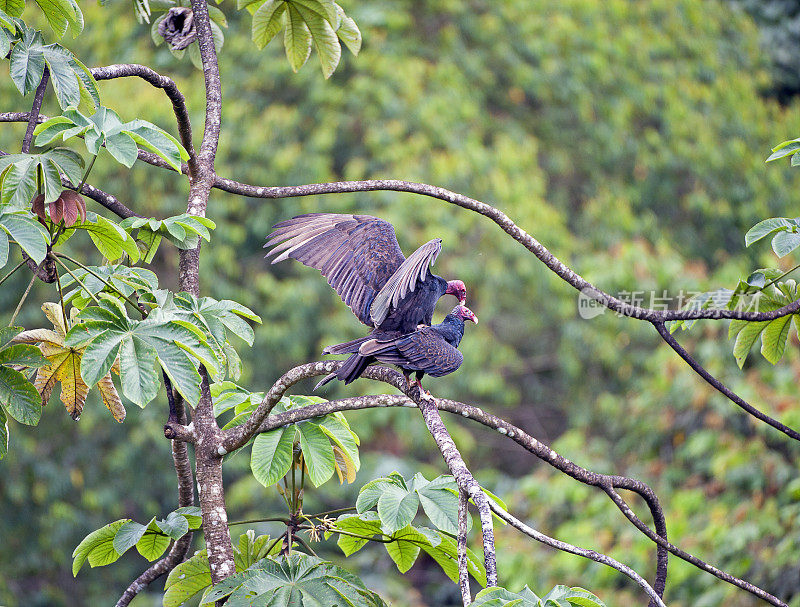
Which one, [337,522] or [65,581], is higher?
[65,581]

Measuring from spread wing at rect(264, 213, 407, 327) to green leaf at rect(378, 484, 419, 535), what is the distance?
68 cm

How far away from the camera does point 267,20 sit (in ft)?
8.51

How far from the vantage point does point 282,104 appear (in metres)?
7.53

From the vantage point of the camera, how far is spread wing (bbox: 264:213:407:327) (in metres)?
2.56

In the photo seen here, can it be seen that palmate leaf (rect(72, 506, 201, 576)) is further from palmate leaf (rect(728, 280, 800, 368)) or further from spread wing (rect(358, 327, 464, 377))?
palmate leaf (rect(728, 280, 800, 368))

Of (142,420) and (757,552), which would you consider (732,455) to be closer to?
(757,552)

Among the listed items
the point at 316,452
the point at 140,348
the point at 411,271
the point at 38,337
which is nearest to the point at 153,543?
the point at 316,452

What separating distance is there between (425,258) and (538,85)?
21.8 ft

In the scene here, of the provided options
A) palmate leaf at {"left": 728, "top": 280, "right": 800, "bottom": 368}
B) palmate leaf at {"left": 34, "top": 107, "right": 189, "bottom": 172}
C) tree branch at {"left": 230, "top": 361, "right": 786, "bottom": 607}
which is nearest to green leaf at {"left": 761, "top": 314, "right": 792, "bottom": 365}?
palmate leaf at {"left": 728, "top": 280, "right": 800, "bottom": 368}

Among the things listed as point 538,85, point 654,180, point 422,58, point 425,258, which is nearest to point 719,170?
point 654,180

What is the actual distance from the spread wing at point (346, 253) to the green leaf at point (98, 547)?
3.03 feet

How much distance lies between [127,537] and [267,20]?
1613mm

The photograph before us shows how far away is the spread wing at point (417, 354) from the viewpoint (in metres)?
2.27

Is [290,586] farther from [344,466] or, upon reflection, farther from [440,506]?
[344,466]
